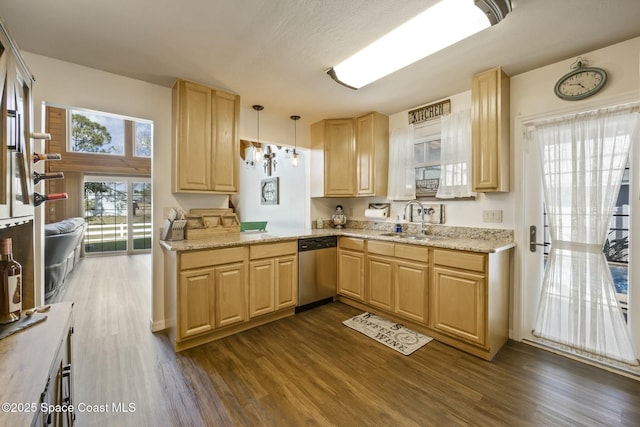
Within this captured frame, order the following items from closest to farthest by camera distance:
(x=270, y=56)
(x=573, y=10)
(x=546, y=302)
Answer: (x=573, y=10), (x=270, y=56), (x=546, y=302)

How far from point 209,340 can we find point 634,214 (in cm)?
352

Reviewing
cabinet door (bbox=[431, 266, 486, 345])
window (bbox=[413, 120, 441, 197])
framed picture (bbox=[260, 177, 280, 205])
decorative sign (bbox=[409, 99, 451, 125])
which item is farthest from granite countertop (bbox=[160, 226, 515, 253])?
framed picture (bbox=[260, 177, 280, 205])

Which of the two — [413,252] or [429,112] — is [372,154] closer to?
[429,112]

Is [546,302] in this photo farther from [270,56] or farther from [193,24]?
[193,24]

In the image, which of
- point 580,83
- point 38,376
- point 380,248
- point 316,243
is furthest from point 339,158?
point 38,376

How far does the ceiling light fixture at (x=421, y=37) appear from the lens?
1613mm

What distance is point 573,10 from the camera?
1.67 meters

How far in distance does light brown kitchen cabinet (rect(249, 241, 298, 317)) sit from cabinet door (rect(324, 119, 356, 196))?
1074mm

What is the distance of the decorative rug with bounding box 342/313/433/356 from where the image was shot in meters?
2.43

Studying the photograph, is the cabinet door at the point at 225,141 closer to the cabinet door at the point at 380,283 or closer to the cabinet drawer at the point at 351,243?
the cabinet drawer at the point at 351,243

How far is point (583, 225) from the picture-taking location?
2.17 m

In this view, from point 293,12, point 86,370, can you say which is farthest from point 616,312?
point 86,370

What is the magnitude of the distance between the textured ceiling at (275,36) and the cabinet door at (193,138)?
0.15 metres

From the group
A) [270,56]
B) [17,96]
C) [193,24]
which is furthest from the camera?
[270,56]
